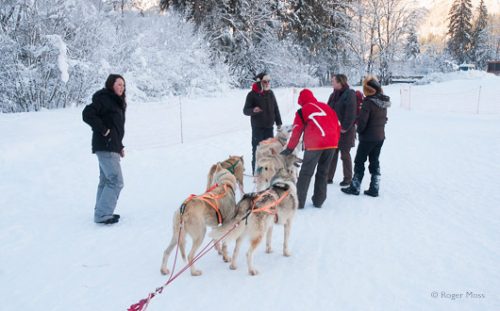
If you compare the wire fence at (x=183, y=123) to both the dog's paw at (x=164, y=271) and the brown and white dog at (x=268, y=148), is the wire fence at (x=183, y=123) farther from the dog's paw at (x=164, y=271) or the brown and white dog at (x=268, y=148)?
the dog's paw at (x=164, y=271)

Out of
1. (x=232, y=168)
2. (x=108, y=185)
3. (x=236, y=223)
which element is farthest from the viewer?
(x=232, y=168)

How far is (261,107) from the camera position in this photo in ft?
21.4

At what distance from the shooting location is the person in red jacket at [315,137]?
16.0ft

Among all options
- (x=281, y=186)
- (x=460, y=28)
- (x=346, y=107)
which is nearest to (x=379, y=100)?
(x=346, y=107)

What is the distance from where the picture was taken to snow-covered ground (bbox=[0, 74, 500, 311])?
10.2 feet

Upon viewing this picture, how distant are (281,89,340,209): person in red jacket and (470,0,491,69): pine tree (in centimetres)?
5456

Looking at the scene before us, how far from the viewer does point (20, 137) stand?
24.6 ft

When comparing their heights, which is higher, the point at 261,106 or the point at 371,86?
the point at 371,86

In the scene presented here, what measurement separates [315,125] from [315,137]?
176 mm

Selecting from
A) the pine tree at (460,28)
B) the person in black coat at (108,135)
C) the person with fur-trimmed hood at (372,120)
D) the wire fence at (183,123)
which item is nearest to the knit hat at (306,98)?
the person with fur-trimmed hood at (372,120)

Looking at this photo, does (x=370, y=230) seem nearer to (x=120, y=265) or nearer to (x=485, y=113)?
(x=120, y=265)

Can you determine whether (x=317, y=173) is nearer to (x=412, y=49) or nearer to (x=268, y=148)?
(x=268, y=148)

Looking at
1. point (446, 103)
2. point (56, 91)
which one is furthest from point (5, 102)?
point (446, 103)

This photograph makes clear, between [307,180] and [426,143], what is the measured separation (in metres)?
6.50
